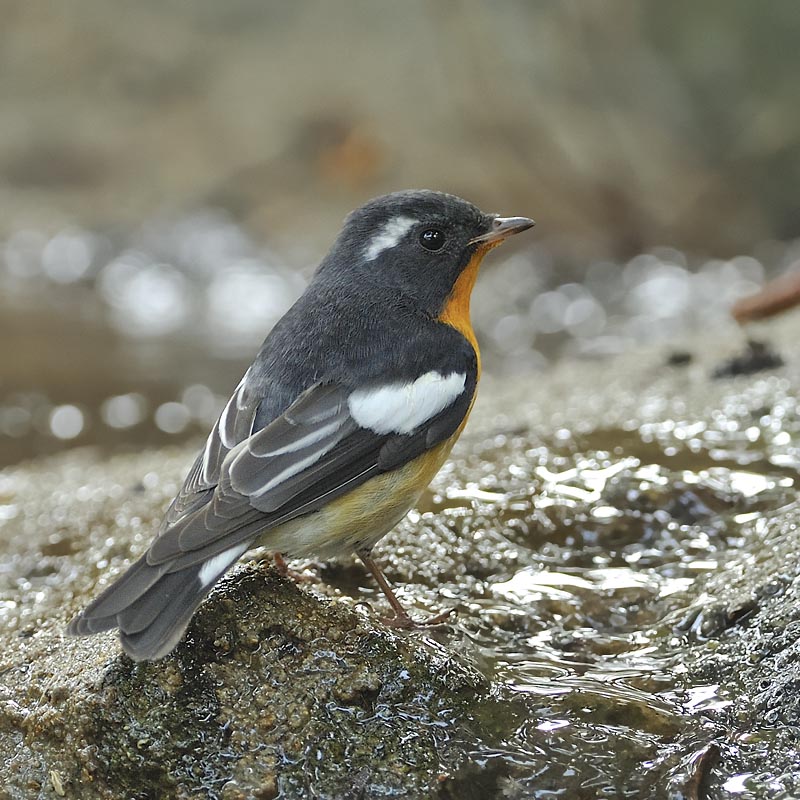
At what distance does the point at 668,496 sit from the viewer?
4238 mm

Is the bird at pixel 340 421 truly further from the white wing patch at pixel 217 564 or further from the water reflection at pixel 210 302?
the water reflection at pixel 210 302

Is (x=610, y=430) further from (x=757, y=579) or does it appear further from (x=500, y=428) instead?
(x=757, y=579)

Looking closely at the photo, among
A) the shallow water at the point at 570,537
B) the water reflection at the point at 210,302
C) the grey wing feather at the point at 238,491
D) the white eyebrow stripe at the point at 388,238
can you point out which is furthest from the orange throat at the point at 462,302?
the water reflection at the point at 210,302

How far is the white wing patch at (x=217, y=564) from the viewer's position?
3.01m

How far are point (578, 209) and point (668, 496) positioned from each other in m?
7.11

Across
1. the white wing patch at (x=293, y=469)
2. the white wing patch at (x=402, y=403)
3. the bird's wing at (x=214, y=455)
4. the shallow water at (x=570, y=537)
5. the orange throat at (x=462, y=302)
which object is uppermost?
the orange throat at (x=462, y=302)

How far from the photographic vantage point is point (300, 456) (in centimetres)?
327

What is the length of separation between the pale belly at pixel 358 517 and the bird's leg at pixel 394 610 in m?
0.07

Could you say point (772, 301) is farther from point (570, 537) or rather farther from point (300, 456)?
point (300, 456)

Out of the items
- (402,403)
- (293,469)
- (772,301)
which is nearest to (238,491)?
(293,469)

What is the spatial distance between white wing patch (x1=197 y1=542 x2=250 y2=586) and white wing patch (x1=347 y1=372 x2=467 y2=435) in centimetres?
61

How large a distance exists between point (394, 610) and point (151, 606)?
37.4 inches

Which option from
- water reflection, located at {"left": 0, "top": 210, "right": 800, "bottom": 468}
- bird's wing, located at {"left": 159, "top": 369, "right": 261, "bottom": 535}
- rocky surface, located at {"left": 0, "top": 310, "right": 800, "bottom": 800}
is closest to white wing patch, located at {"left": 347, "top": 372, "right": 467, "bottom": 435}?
bird's wing, located at {"left": 159, "top": 369, "right": 261, "bottom": 535}

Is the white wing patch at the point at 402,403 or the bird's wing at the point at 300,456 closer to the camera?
the bird's wing at the point at 300,456
